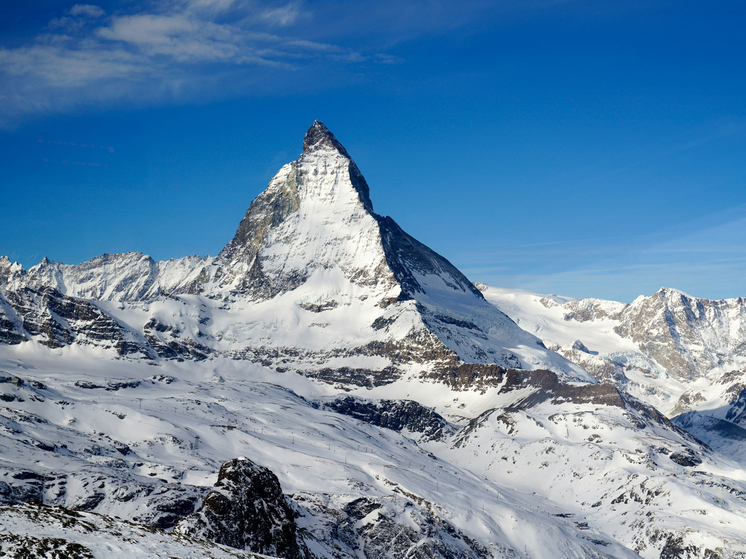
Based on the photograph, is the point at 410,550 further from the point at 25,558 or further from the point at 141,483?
the point at 25,558

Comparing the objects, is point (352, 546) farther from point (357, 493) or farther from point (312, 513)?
point (357, 493)

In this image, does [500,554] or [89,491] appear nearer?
[89,491]

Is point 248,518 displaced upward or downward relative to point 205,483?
upward

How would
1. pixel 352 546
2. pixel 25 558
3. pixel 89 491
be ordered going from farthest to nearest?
1. pixel 352 546
2. pixel 89 491
3. pixel 25 558

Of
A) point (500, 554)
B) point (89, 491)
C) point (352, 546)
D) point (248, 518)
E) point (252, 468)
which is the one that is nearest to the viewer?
point (248, 518)

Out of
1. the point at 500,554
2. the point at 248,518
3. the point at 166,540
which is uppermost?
the point at 166,540

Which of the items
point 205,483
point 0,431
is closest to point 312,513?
point 205,483
